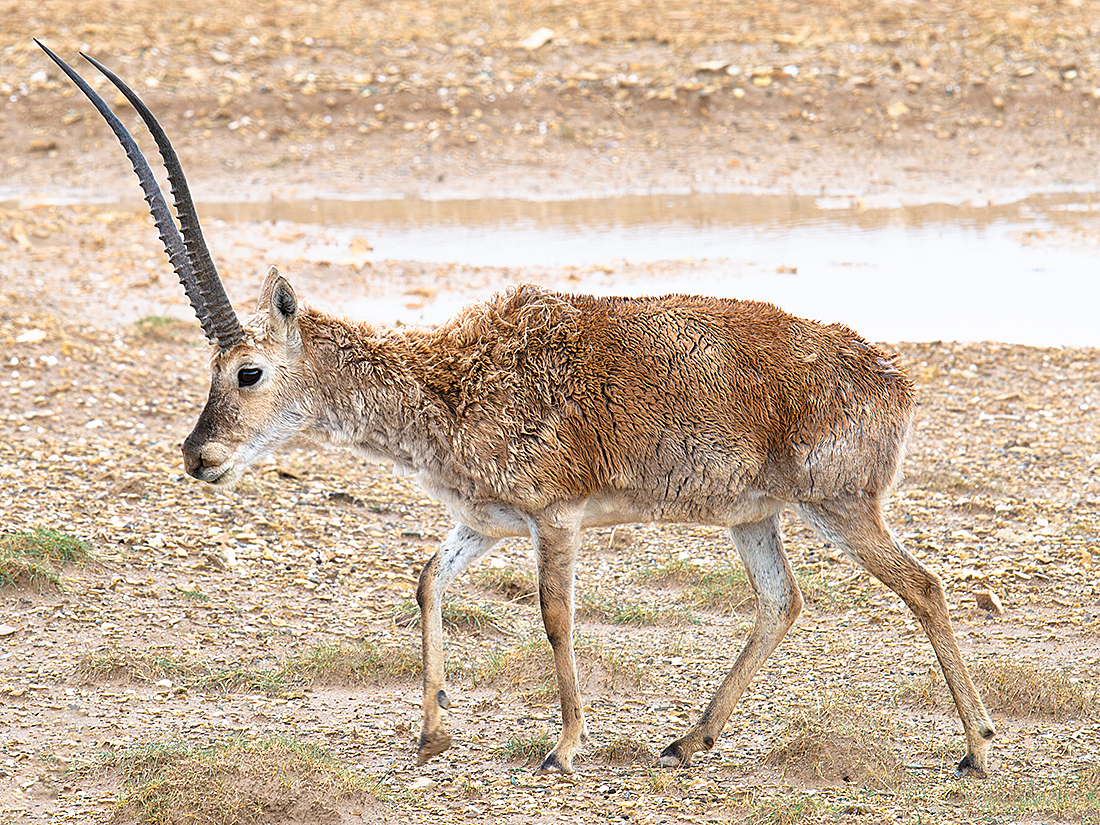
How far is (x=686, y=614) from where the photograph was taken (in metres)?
7.90

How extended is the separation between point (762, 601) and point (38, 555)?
419 centimetres

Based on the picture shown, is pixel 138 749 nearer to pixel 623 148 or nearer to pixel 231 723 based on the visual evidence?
pixel 231 723

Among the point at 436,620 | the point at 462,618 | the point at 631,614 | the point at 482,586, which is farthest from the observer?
the point at 482,586

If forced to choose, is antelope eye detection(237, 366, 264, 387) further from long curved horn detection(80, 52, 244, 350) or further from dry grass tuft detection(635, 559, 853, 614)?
dry grass tuft detection(635, 559, 853, 614)

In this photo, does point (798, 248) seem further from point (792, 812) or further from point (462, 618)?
point (792, 812)

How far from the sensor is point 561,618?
603 cm

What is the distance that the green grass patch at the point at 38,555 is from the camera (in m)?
7.43

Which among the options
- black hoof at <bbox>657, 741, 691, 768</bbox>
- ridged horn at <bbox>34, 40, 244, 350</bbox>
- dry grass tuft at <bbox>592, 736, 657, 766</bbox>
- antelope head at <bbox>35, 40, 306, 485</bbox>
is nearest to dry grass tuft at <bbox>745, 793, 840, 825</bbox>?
black hoof at <bbox>657, 741, 691, 768</bbox>

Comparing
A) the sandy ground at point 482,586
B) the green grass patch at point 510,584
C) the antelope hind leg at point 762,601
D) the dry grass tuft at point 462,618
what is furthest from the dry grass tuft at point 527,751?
the green grass patch at point 510,584

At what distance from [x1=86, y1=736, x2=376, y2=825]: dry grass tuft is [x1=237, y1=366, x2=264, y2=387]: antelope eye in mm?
1636

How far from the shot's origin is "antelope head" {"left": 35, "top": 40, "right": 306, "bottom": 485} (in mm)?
5969

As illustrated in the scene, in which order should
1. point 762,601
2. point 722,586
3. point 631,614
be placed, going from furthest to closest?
point 722,586 → point 631,614 → point 762,601

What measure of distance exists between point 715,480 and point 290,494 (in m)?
4.20

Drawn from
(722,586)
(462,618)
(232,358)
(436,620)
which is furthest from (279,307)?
(722,586)
